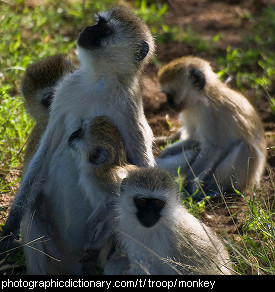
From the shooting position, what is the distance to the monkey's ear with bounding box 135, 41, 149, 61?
215 inches

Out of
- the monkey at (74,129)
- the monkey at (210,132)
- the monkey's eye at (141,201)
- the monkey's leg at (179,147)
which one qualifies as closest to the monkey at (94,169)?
the monkey at (74,129)

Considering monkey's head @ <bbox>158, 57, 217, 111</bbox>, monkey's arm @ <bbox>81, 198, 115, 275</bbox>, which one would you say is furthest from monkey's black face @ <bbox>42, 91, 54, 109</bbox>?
monkey's head @ <bbox>158, 57, 217, 111</bbox>

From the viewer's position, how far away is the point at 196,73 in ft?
24.7

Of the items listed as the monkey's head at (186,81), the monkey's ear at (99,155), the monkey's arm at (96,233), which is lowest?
the monkey's head at (186,81)

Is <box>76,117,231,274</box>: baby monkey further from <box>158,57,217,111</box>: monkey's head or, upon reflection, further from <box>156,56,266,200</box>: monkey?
<box>158,57,217,111</box>: monkey's head

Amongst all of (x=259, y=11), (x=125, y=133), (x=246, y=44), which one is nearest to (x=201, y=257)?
(x=125, y=133)

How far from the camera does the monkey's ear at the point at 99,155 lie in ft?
16.4

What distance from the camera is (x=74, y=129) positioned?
5207 mm

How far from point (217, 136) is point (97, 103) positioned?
2526 mm

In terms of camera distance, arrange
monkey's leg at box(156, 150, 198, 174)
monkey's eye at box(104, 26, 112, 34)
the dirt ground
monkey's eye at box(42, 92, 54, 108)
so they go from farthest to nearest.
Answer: monkey's leg at box(156, 150, 198, 174), the dirt ground, monkey's eye at box(42, 92, 54, 108), monkey's eye at box(104, 26, 112, 34)

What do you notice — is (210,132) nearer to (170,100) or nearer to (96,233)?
(170,100)

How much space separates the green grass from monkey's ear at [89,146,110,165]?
50.5 inches

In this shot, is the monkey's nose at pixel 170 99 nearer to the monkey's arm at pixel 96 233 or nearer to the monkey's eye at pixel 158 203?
the monkey's arm at pixel 96 233

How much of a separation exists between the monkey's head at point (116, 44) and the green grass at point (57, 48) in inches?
58.7
